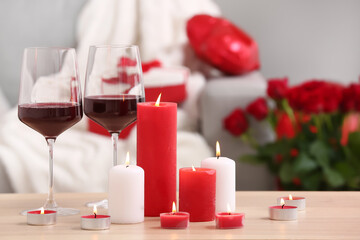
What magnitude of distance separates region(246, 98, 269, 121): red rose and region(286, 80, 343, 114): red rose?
94 millimetres

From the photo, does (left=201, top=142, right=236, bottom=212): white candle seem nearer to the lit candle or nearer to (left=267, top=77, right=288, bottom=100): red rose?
the lit candle

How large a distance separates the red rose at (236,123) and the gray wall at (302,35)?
112 centimetres

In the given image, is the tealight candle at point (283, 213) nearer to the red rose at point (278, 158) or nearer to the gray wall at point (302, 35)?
the red rose at point (278, 158)

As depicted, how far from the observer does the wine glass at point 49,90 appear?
3.28 ft

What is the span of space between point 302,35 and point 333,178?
4.65 feet

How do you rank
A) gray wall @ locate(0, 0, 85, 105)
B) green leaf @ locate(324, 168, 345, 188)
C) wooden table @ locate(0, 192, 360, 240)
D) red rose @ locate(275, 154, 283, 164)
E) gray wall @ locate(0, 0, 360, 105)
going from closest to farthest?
wooden table @ locate(0, 192, 360, 240) → green leaf @ locate(324, 168, 345, 188) → red rose @ locate(275, 154, 283, 164) → gray wall @ locate(0, 0, 85, 105) → gray wall @ locate(0, 0, 360, 105)

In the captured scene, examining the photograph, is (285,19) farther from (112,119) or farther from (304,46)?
(112,119)

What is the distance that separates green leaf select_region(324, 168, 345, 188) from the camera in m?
2.11

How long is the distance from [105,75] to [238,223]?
312 mm

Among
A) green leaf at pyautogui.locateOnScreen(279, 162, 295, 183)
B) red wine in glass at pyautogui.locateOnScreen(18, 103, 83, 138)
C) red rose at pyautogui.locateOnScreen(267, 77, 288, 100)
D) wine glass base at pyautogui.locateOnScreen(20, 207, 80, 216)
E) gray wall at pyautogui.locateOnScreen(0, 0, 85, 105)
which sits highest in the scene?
gray wall at pyautogui.locateOnScreen(0, 0, 85, 105)

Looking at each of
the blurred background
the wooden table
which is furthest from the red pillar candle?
the blurred background

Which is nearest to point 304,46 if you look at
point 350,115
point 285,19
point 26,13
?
point 285,19

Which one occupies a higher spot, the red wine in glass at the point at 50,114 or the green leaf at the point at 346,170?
the red wine in glass at the point at 50,114

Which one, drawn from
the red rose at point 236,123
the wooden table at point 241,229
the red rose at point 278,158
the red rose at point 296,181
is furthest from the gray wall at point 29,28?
the wooden table at point 241,229
